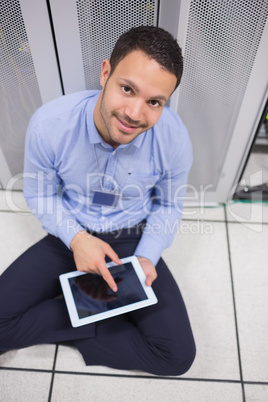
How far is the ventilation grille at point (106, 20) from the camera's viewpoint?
3.35 feet

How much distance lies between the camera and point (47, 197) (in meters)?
1.27

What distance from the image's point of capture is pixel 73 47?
1143 millimetres

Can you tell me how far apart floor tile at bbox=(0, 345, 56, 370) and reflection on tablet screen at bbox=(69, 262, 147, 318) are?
0.31 meters

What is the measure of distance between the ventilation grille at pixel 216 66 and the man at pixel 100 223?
19 centimetres

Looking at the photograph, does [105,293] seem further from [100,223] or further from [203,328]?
[203,328]

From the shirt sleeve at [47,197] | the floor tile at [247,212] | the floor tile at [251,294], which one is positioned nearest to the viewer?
the shirt sleeve at [47,197]

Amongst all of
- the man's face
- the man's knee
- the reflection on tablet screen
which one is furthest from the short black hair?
the man's knee

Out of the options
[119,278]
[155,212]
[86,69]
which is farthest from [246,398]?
[86,69]

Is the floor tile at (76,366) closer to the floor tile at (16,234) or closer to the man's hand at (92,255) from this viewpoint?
the man's hand at (92,255)

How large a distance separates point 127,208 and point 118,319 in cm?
43

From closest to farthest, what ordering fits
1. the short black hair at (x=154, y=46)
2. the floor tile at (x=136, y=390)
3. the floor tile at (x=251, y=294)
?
the short black hair at (x=154, y=46) < the floor tile at (x=136, y=390) < the floor tile at (x=251, y=294)

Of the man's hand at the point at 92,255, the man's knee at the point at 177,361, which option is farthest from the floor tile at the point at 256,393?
the man's hand at the point at 92,255

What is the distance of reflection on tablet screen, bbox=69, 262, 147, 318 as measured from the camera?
1195mm

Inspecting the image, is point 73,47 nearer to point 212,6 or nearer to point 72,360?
point 212,6
